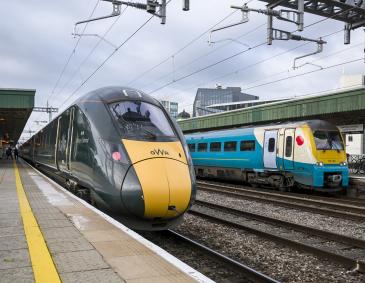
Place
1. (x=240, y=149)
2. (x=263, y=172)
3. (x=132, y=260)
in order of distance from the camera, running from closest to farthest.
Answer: (x=132, y=260) < (x=263, y=172) < (x=240, y=149)

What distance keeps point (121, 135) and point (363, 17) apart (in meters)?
11.2

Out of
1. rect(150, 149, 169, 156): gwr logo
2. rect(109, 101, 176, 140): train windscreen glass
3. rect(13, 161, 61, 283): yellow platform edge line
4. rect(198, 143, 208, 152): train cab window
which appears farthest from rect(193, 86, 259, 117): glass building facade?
rect(13, 161, 61, 283): yellow platform edge line

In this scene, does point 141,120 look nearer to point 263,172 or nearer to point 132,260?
point 132,260

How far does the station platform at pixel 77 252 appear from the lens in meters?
4.25

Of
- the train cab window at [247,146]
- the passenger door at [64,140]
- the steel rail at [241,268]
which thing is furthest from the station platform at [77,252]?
the train cab window at [247,146]

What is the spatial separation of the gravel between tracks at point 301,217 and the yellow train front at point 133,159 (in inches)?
161

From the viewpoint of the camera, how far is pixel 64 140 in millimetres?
11266

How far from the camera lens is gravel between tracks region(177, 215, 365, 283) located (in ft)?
20.7

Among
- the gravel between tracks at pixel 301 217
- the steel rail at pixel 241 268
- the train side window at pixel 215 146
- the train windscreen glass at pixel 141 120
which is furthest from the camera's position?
the train side window at pixel 215 146

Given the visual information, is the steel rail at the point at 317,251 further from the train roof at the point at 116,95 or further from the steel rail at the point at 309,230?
the train roof at the point at 116,95

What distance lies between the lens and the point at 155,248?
521 centimetres

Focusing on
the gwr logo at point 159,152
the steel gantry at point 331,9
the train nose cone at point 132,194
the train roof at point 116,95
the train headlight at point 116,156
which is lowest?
the train nose cone at point 132,194

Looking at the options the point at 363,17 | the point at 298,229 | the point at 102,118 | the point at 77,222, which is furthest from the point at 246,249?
the point at 363,17

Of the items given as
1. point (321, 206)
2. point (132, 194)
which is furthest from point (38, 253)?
point (321, 206)
